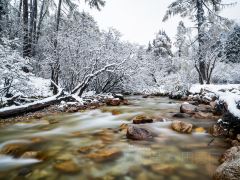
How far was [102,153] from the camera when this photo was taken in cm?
425

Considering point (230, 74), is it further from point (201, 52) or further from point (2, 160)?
point (2, 160)

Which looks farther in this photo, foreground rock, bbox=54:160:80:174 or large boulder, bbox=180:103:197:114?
large boulder, bbox=180:103:197:114

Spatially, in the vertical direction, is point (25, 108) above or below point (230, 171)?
above

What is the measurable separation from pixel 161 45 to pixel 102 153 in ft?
129

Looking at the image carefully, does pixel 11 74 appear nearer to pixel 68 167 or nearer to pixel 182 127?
pixel 68 167

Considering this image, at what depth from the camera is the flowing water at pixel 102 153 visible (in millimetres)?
3498

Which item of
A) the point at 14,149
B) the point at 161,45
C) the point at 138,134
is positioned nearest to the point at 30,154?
the point at 14,149

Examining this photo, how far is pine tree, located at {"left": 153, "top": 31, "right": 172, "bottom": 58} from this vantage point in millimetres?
41556

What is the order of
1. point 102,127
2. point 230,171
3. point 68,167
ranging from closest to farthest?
point 230,171
point 68,167
point 102,127

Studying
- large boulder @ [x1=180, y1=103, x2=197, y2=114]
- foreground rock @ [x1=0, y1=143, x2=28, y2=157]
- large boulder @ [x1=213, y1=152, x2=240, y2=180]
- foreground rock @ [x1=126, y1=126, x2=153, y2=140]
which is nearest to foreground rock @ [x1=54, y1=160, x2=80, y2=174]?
foreground rock @ [x1=0, y1=143, x2=28, y2=157]

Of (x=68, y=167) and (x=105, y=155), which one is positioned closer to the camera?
(x=68, y=167)

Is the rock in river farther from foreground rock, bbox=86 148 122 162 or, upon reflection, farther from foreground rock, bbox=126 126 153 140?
foreground rock, bbox=86 148 122 162

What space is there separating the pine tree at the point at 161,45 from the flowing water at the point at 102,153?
36.0m

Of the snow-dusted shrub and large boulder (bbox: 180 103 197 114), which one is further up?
the snow-dusted shrub
